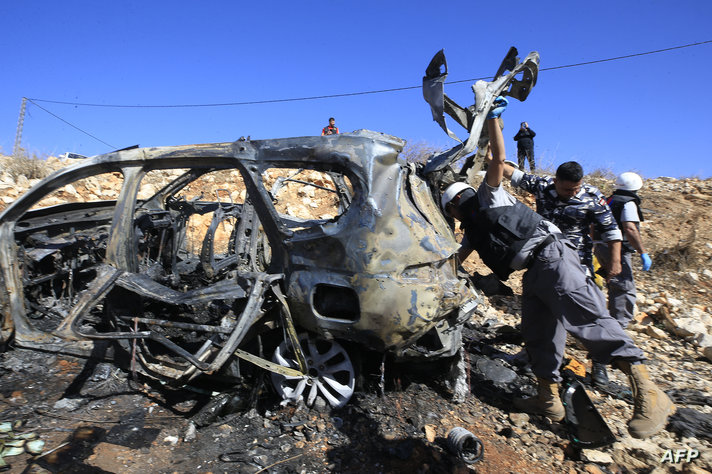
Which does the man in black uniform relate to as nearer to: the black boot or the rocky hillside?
the black boot

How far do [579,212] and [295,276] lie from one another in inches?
96.2

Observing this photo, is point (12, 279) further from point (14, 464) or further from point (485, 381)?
point (485, 381)

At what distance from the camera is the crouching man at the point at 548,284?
107 inches

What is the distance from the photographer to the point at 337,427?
2807 millimetres

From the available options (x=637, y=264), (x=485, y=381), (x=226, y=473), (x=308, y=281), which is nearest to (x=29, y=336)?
(x=226, y=473)

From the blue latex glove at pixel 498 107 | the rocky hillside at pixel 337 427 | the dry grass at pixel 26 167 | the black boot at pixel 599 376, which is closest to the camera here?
the rocky hillside at pixel 337 427

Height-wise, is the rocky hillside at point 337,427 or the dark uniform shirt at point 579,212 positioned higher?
the dark uniform shirt at point 579,212

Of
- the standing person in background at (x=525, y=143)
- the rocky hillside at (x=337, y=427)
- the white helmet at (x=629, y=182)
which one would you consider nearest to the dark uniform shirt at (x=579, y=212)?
the white helmet at (x=629, y=182)

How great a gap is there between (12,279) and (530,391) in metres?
4.18

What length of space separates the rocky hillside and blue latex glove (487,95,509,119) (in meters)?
1.52

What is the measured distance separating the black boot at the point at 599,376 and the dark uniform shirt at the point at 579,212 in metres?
0.91

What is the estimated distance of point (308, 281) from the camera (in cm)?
262

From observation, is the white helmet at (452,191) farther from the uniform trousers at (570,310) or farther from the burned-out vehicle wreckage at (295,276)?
the uniform trousers at (570,310)

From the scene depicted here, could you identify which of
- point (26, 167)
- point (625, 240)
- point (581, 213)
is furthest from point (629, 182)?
point (26, 167)
